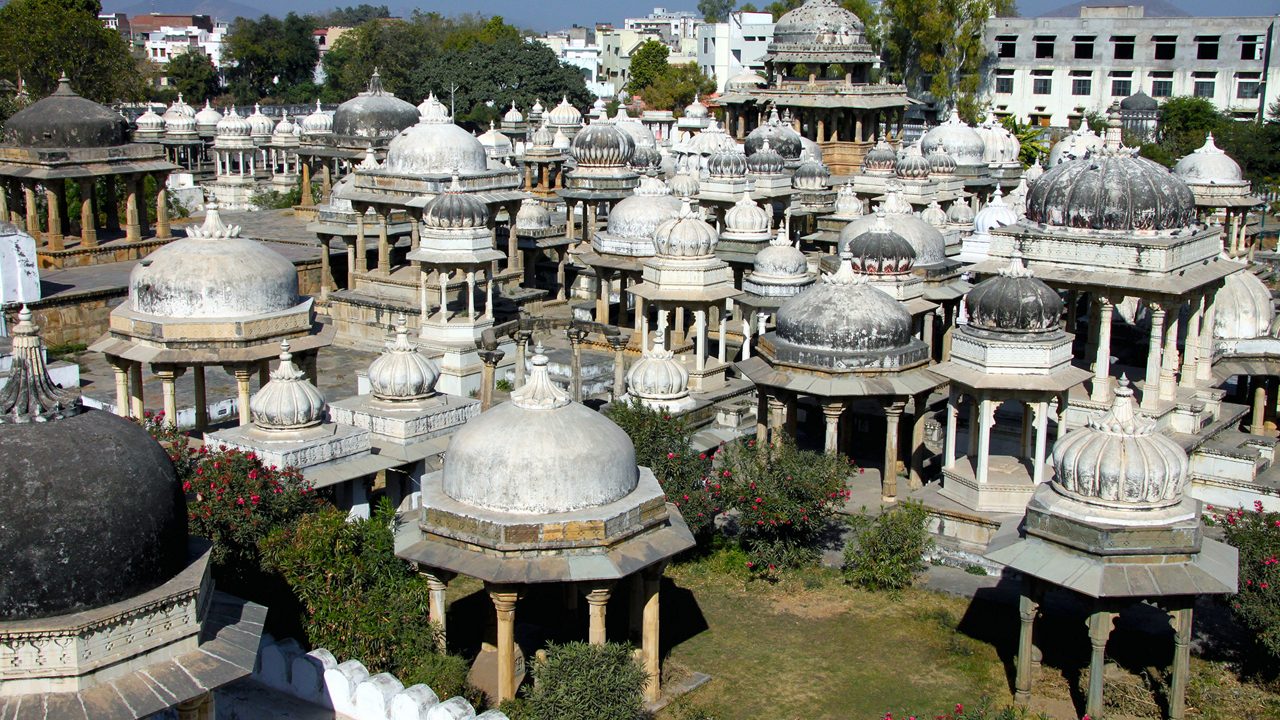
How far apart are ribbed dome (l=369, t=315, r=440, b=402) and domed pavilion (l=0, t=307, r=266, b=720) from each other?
11.3m

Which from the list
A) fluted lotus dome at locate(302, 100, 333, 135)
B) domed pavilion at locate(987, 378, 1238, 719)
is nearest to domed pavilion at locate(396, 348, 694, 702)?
domed pavilion at locate(987, 378, 1238, 719)

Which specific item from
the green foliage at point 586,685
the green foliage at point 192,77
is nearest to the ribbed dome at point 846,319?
the green foliage at point 586,685

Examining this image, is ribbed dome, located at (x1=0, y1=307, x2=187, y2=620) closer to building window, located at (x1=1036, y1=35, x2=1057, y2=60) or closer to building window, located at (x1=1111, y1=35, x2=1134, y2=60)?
building window, located at (x1=1036, y1=35, x2=1057, y2=60)

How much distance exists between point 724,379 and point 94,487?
21994 mm

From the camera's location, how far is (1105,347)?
29.1 metres

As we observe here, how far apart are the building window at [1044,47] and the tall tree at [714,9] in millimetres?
80777

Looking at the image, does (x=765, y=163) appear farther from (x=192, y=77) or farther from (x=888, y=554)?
(x=192, y=77)

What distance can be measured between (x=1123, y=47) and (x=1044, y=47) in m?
4.54

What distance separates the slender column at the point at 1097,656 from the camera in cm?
1889

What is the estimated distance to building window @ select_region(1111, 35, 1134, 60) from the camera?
86.4 meters

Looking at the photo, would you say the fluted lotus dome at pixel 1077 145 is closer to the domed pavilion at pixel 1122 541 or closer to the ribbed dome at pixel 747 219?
the ribbed dome at pixel 747 219

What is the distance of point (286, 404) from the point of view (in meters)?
24.6

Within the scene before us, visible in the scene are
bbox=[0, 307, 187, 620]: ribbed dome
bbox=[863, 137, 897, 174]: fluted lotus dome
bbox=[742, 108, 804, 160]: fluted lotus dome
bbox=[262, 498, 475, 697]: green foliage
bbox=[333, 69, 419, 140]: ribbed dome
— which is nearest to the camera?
bbox=[0, 307, 187, 620]: ribbed dome

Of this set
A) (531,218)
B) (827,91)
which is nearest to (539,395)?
(531,218)
